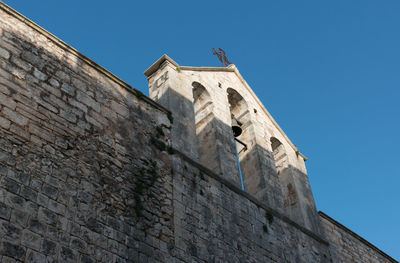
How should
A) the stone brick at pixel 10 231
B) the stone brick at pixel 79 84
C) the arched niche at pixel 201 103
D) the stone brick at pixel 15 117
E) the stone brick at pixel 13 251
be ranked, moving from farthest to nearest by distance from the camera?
→ the arched niche at pixel 201 103 < the stone brick at pixel 79 84 < the stone brick at pixel 15 117 < the stone brick at pixel 10 231 < the stone brick at pixel 13 251

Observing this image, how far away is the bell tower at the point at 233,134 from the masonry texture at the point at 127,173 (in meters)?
0.02

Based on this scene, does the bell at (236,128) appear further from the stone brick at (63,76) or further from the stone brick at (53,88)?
the stone brick at (53,88)

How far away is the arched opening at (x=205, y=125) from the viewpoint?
8633 millimetres

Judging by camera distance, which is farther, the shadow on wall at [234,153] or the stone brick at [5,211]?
the shadow on wall at [234,153]

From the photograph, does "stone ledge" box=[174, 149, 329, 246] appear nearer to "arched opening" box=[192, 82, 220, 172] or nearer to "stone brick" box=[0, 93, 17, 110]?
"arched opening" box=[192, 82, 220, 172]

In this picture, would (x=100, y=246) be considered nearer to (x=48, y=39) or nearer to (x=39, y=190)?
(x=39, y=190)

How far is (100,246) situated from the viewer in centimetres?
561

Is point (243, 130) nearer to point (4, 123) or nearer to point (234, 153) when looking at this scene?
point (234, 153)

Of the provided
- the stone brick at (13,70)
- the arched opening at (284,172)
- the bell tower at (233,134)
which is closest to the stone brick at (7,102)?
the stone brick at (13,70)

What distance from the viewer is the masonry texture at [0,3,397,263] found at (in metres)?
5.45

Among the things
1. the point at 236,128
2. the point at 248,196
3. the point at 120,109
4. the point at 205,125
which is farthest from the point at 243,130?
the point at 120,109

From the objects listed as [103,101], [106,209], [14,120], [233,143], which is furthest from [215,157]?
[14,120]

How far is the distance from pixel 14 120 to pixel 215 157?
139 inches

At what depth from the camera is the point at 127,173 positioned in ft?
21.7
